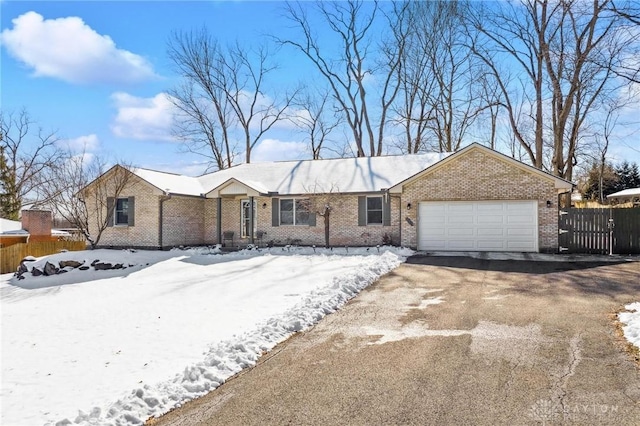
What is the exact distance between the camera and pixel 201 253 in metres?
18.2

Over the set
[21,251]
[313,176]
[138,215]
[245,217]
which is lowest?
[21,251]

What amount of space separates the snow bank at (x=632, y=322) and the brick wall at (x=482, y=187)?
28.7 ft

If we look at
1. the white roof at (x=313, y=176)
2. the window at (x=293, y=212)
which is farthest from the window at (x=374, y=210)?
the window at (x=293, y=212)

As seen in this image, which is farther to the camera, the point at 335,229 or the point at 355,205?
the point at 335,229

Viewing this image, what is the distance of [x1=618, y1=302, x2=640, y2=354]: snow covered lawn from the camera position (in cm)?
555

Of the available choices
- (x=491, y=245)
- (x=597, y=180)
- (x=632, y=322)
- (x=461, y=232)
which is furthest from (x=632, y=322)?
(x=597, y=180)

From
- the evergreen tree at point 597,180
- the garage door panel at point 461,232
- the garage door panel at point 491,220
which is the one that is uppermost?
the evergreen tree at point 597,180

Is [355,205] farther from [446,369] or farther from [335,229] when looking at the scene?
[446,369]

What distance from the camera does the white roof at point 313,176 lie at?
64.0 feet

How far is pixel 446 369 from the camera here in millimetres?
4703

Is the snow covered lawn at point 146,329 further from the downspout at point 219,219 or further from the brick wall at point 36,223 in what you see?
the brick wall at point 36,223

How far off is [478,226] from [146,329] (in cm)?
1314

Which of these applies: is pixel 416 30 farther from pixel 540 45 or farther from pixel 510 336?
pixel 510 336

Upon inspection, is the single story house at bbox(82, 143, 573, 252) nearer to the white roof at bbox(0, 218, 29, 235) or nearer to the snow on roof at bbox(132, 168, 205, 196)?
the snow on roof at bbox(132, 168, 205, 196)
